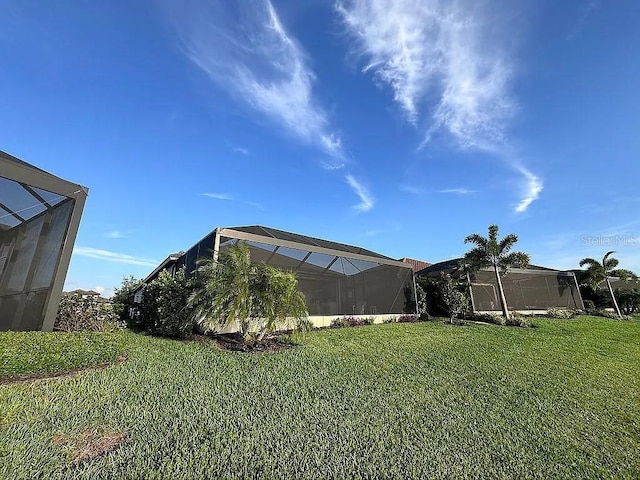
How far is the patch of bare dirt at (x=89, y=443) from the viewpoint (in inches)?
98.5

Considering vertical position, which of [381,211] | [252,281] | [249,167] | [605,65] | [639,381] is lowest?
[639,381]

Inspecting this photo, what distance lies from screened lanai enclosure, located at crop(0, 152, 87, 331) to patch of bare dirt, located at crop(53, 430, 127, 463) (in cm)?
431

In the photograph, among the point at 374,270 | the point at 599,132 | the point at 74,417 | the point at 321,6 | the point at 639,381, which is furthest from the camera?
the point at 374,270

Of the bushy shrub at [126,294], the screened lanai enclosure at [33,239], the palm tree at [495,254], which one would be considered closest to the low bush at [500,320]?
the palm tree at [495,254]

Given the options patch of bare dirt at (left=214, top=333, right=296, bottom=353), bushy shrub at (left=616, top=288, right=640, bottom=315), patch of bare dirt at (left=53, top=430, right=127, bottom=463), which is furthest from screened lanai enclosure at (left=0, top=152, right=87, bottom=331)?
bushy shrub at (left=616, top=288, right=640, bottom=315)

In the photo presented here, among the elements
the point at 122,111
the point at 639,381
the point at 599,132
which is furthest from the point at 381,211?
the point at 122,111

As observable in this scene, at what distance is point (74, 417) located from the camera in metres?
3.09

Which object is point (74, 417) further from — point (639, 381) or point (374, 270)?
point (374, 270)

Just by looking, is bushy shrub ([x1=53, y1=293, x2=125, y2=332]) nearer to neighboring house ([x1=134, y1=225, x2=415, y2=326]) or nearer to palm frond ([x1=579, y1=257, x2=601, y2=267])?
neighboring house ([x1=134, y1=225, x2=415, y2=326])

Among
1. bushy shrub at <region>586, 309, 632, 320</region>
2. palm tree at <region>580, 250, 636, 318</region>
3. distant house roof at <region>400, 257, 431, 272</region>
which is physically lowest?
bushy shrub at <region>586, 309, 632, 320</region>

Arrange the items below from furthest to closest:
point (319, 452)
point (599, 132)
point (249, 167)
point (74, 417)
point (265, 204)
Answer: point (265, 204), point (249, 167), point (599, 132), point (74, 417), point (319, 452)

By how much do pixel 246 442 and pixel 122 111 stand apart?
8.81 m

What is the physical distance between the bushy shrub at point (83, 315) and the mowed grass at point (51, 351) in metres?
1.92

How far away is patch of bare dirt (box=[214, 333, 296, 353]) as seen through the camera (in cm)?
649
